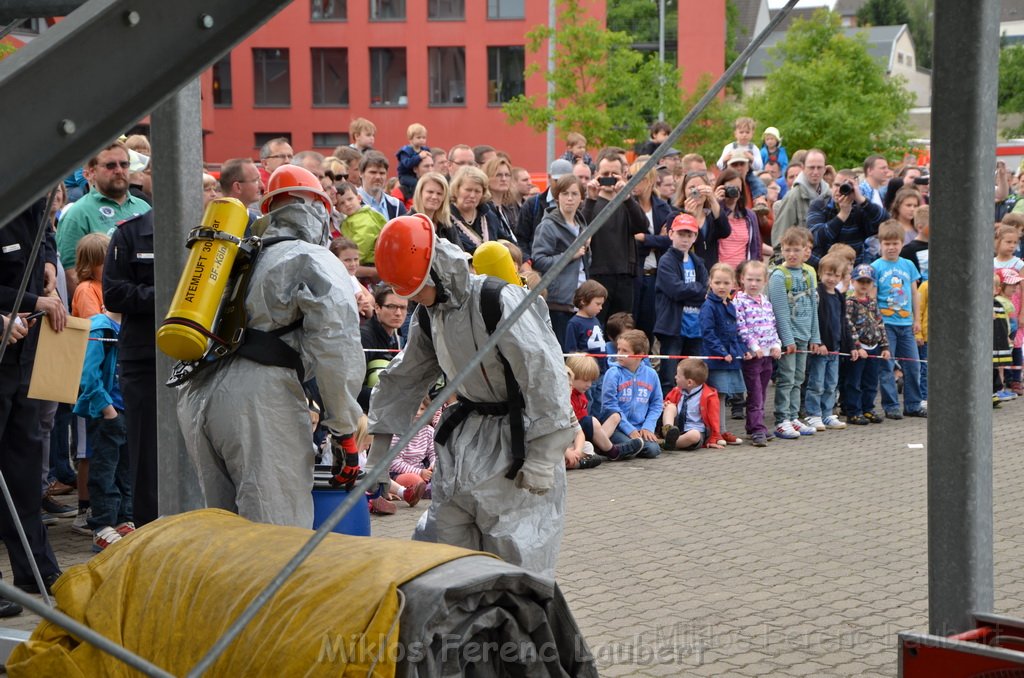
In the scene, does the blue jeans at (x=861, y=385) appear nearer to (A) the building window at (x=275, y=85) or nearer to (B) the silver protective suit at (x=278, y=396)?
(B) the silver protective suit at (x=278, y=396)

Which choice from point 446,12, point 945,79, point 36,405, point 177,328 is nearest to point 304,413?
point 177,328

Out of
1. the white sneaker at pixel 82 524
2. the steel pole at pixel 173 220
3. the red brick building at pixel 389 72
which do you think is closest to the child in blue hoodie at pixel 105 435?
the white sneaker at pixel 82 524

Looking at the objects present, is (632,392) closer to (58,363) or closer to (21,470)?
(58,363)

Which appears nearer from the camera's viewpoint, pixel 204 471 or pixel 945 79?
pixel 945 79

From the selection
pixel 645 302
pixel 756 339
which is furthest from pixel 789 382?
pixel 645 302

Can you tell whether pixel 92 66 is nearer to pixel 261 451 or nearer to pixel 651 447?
pixel 261 451

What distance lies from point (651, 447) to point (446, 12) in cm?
4677

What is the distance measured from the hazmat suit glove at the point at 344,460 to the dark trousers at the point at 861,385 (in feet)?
25.3

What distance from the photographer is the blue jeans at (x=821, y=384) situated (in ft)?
39.3

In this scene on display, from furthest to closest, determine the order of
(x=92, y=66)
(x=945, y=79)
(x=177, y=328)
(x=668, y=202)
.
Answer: (x=668, y=202) < (x=177, y=328) < (x=945, y=79) < (x=92, y=66)

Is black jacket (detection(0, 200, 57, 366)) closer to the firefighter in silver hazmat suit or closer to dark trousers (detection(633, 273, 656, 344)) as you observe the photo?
the firefighter in silver hazmat suit

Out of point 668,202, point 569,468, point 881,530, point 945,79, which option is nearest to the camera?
point 945,79

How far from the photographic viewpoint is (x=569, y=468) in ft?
33.8

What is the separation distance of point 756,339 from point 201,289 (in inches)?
268
